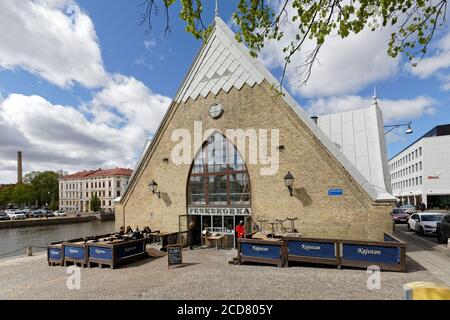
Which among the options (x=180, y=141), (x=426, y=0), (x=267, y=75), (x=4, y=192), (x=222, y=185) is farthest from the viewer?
(x=4, y=192)

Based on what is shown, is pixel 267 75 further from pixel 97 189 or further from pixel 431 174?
pixel 97 189

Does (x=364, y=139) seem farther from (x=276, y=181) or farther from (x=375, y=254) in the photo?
(x=375, y=254)

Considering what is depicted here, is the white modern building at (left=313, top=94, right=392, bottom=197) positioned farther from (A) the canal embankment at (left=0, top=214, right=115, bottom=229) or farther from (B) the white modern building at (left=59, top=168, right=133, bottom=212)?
(B) the white modern building at (left=59, top=168, right=133, bottom=212)

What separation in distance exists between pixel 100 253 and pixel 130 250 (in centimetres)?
121

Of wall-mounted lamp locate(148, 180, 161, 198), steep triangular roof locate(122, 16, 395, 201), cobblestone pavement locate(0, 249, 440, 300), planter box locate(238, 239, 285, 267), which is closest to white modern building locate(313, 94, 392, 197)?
steep triangular roof locate(122, 16, 395, 201)

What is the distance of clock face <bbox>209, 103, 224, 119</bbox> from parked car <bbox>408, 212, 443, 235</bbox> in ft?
48.3

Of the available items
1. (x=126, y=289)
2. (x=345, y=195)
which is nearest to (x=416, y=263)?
(x=345, y=195)

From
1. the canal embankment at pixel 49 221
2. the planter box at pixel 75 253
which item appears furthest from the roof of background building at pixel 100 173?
the planter box at pixel 75 253

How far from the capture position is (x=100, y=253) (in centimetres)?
1155

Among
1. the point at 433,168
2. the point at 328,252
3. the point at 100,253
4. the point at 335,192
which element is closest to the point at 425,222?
the point at 335,192

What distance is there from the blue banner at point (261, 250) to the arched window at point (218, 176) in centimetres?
416

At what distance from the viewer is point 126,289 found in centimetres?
836
